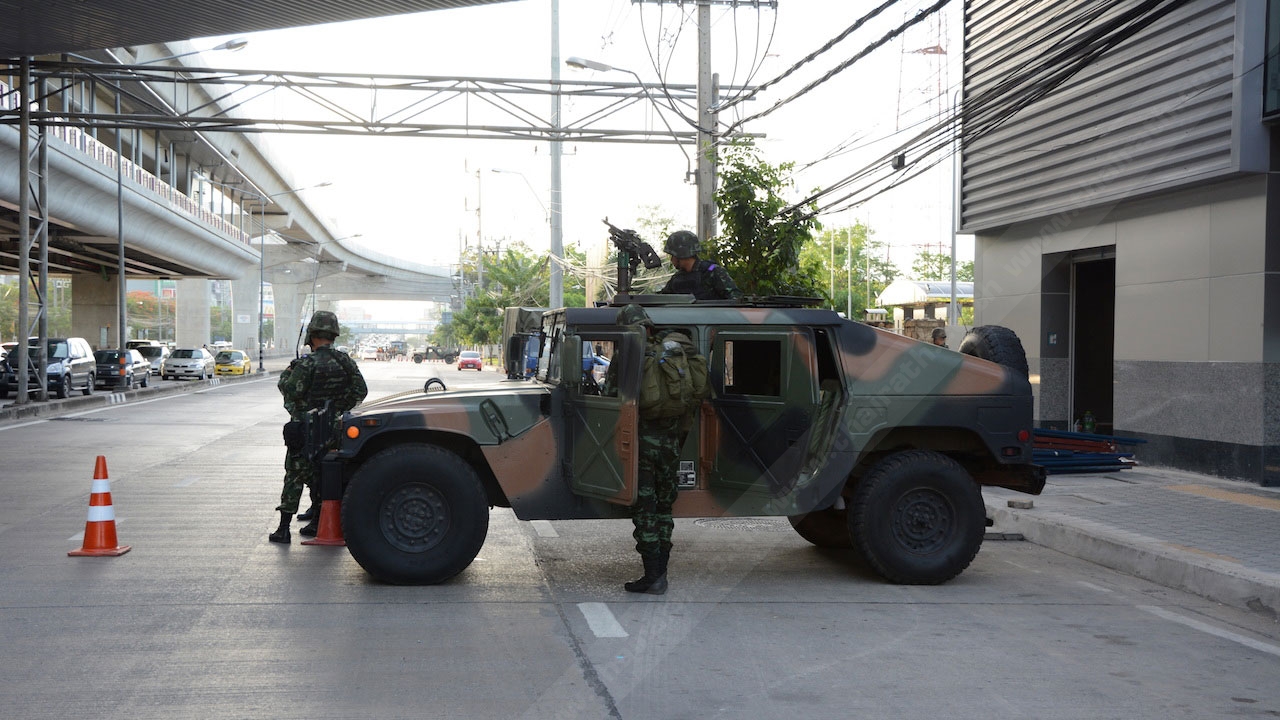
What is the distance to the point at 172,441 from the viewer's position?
18.2m

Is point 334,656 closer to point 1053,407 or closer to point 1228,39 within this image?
point 1228,39

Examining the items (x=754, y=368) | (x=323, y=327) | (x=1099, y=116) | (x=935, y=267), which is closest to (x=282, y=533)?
(x=323, y=327)

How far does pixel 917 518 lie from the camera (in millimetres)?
7551

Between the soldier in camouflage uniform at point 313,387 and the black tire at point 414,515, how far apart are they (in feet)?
5.75

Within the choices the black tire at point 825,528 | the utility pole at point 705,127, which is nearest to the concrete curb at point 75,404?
the utility pole at point 705,127

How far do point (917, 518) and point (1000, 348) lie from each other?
2.07m

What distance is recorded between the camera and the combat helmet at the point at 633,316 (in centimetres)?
702

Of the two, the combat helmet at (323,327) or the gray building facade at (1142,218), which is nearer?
the combat helmet at (323,327)

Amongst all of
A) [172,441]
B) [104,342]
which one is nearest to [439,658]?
[172,441]

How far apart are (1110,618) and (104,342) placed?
48.6 metres

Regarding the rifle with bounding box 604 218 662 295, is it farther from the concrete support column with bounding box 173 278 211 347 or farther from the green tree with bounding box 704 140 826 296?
the concrete support column with bounding box 173 278 211 347

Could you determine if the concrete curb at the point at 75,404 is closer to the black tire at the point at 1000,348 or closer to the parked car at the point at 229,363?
the parked car at the point at 229,363

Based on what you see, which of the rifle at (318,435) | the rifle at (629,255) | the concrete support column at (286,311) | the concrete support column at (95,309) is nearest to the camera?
the rifle at (318,435)

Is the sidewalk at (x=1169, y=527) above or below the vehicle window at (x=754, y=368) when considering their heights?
below
